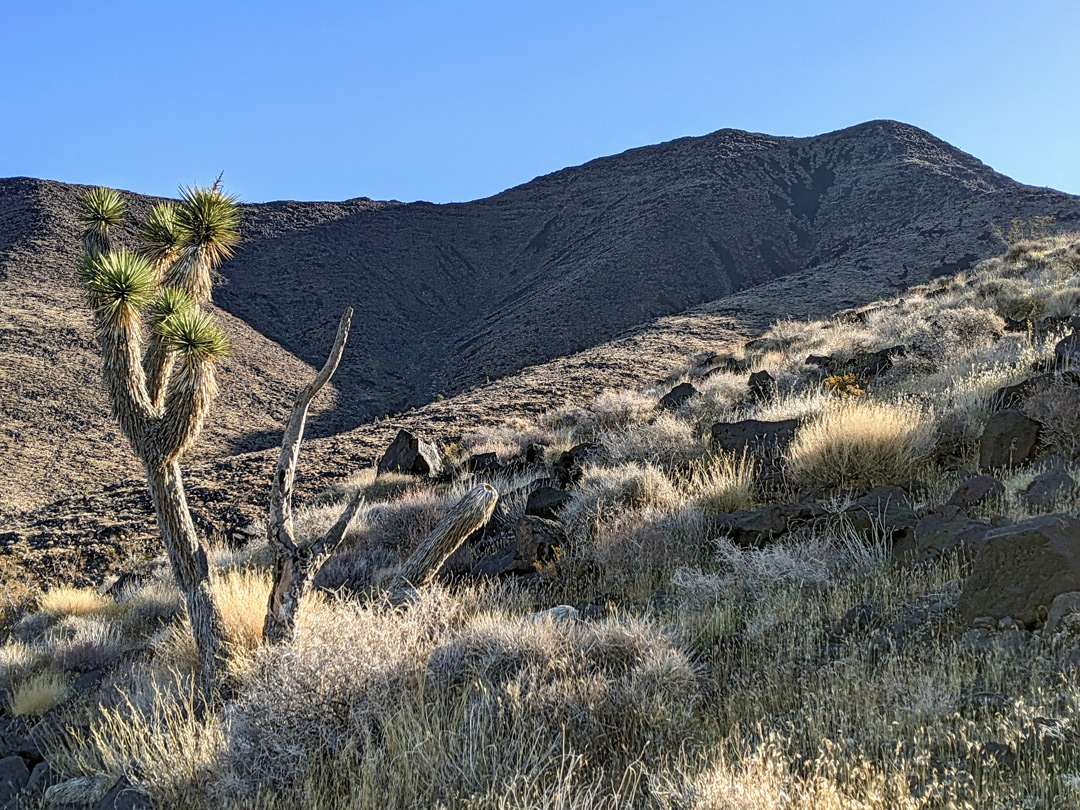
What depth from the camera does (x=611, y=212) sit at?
68.8 metres

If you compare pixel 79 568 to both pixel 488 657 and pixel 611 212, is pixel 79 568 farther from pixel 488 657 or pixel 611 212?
pixel 611 212

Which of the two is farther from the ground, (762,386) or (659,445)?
(762,386)

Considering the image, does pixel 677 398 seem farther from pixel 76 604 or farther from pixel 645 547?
pixel 76 604

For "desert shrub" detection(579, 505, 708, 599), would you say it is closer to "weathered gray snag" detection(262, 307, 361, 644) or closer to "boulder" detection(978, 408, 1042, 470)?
"weathered gray snag" detection(262, 307, 361, 644)

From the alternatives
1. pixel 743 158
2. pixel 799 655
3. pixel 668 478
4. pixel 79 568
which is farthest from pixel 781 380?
pixel 743 158

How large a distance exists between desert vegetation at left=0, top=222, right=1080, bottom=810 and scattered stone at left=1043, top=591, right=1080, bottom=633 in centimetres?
1

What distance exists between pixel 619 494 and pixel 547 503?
1.05 m

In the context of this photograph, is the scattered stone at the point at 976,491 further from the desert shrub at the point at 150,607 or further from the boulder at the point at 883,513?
the desert shrub at the point at 150,607

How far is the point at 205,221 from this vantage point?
6.70m

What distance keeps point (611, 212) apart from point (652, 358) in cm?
4485

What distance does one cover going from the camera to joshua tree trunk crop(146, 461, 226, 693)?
5539 millimetres

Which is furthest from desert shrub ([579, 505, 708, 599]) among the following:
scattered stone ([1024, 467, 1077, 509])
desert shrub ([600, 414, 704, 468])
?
scattered stone ([1024, 467, 1077, 509])

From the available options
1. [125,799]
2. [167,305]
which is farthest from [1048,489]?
[167,305]

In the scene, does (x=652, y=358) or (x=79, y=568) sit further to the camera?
(x=652, y=358)
